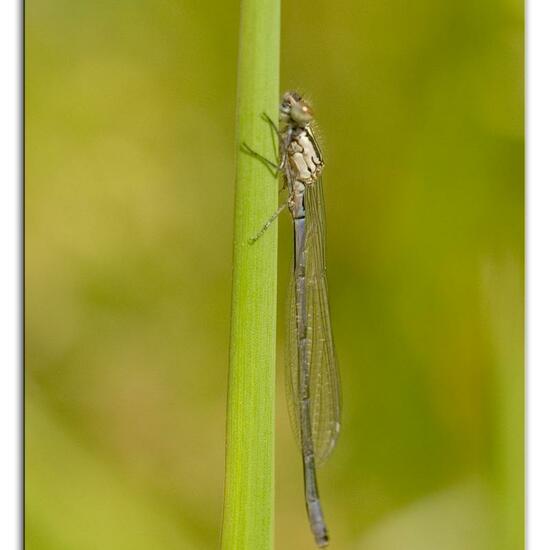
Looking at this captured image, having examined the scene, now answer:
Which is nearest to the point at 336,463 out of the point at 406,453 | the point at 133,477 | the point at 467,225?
the point at 406,453

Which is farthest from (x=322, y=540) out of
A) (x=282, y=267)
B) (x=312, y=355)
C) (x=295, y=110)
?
(x=295, y=110)

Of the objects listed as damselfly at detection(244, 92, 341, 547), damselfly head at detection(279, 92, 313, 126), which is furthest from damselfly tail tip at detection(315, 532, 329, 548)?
damselfly head at detection(279, 92, 313, 126)
